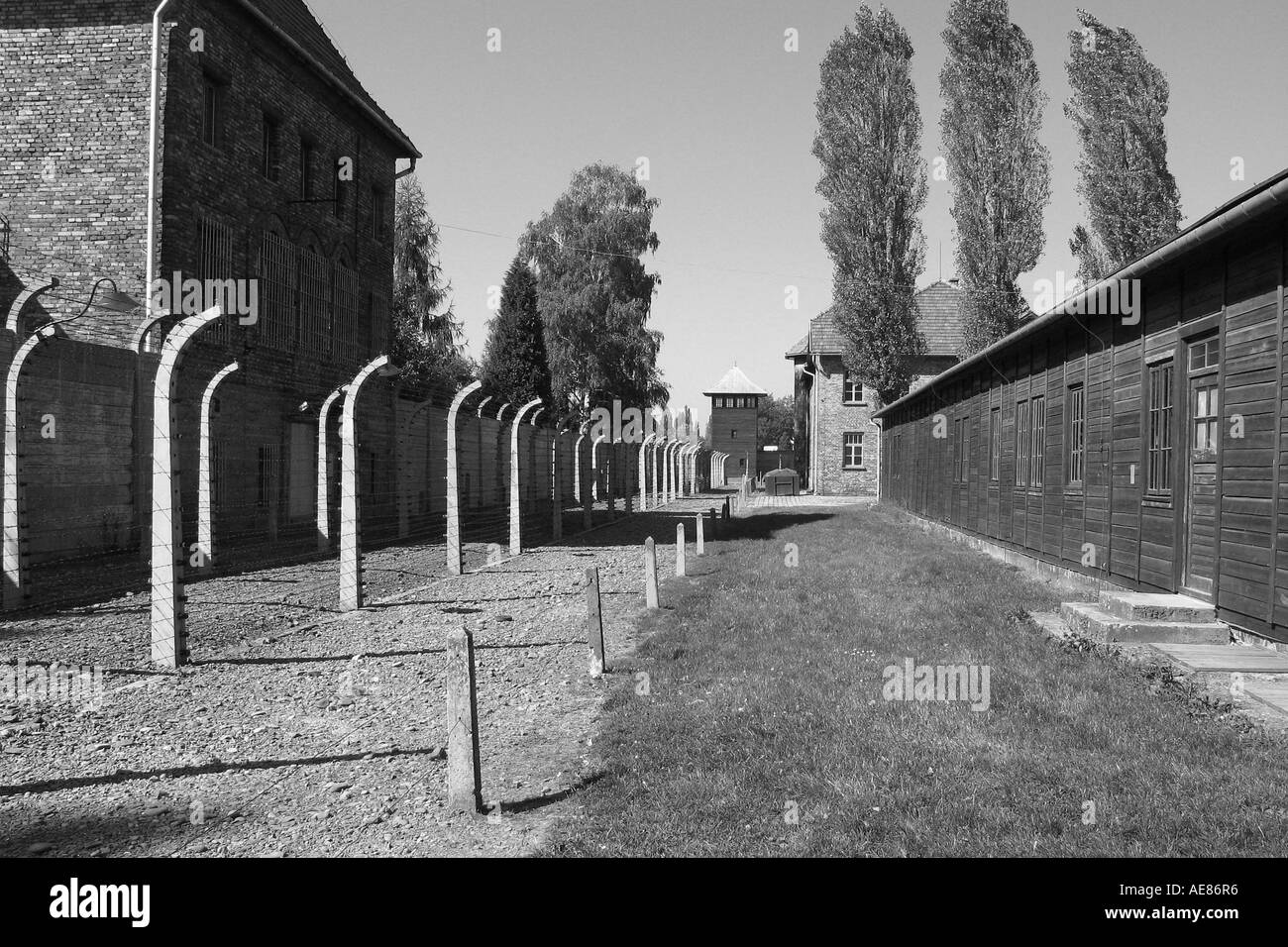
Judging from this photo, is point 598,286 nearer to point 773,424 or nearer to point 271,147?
point 271,147

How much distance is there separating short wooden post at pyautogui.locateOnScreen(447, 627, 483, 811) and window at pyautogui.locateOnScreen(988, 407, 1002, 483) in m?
15.8

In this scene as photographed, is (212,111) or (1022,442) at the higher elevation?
(212,111)

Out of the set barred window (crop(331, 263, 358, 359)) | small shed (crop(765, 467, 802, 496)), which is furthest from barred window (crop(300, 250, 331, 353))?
small shed (crop(765, 467, 802, 496))

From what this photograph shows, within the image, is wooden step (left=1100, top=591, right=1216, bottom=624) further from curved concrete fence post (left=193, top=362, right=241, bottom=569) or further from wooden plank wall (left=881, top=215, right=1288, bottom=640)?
curved concrete fence post (left=193, top=362, right=241, bottom=569)

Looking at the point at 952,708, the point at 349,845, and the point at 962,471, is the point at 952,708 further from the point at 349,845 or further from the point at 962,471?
the point at 962,471

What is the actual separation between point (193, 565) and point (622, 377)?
37949mm

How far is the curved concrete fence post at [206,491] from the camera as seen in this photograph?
8755mm

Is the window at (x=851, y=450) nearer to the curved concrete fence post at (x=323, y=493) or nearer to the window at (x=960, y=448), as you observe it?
the window at (x=960, y=448)

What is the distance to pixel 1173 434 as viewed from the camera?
10336 millimetres

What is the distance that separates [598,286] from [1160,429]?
126 feet

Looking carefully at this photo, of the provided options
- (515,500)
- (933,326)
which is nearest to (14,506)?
(515,500)

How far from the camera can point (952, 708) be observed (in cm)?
638
